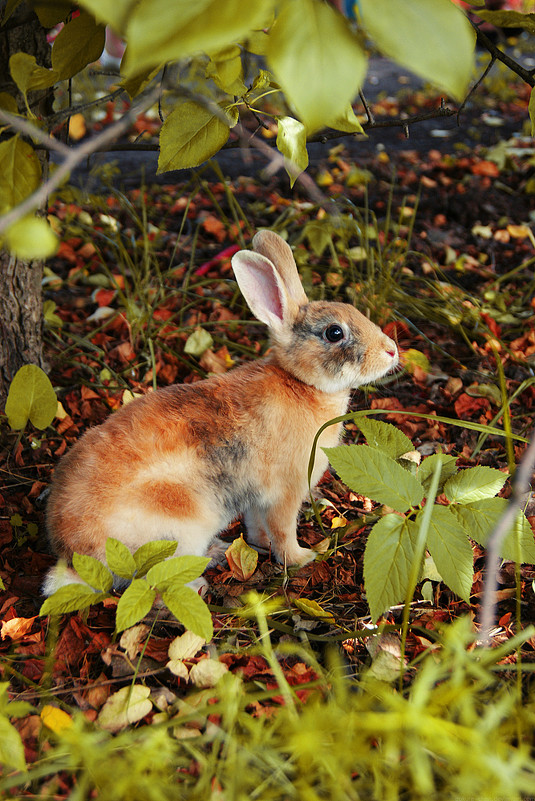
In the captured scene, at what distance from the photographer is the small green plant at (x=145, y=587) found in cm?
179

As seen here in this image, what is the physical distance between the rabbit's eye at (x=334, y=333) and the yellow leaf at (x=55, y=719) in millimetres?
1674

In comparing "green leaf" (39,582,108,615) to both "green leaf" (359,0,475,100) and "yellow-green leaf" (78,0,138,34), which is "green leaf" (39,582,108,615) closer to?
"yellow-green leaf" (78,0,138,34)

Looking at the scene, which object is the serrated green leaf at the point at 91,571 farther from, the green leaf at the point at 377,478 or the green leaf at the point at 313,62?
the green leaf at the point at 313,62

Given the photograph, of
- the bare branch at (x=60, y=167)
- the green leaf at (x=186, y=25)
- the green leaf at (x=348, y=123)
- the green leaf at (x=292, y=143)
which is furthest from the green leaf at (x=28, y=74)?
the green leaf at (x=186, y=25)

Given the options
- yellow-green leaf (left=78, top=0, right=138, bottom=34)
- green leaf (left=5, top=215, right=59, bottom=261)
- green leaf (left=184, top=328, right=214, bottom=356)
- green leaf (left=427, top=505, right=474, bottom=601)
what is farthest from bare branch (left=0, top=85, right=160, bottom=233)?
green leaf (left=184, top=328, right=214, bottom=356)

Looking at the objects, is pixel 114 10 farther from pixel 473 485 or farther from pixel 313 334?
pixel 313 334

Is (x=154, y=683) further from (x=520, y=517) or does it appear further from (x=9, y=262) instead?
(x=9, y=262)

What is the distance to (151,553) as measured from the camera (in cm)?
198

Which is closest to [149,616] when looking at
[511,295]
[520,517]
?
[520,517]

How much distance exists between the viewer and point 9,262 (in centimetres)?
282

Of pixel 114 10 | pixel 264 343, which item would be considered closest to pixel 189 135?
pixel 114 10

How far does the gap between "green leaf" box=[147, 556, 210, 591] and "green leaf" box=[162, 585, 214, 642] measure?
25 mm

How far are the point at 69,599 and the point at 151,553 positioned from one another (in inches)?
10.6

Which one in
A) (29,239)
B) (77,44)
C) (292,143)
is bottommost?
(292,143)
